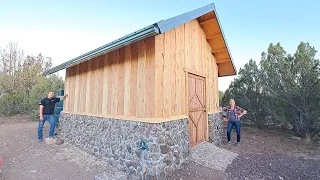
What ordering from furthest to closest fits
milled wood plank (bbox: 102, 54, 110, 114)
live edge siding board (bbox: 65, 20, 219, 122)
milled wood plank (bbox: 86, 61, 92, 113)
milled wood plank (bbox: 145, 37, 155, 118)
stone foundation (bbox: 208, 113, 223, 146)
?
stone foundation (bbox: 208, 113, 223, 146)
milled wood plank (bbox: 86, 61, 92, 113)
milled wood plank (bbox: 102, 54, 110, 114)
live edge siding board (bbox: 65, 20, 219, 122)
milled wood plank (bbox: 145, 37, 155, 118)

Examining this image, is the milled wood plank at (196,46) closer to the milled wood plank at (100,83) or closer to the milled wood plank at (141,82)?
the milled wood plank at (141,82)

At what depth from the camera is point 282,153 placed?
576 centimetres

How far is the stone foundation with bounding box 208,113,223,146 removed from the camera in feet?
20.8

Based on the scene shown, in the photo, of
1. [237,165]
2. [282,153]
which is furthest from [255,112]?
[237,165]

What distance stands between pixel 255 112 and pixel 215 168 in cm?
653

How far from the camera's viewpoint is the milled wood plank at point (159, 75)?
3607 mm

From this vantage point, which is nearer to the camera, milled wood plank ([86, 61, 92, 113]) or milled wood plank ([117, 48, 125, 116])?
milled wood plank ([117, 48, 125, 116])

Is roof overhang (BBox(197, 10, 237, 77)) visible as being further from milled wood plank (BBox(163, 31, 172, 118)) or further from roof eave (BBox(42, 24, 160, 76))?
roof eave (BBox(42, 24, 160, 76))

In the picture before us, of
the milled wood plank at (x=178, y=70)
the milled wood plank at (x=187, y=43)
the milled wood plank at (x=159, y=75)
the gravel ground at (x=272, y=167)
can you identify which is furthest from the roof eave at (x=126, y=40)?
the gravel ground at (x=272, y=167)

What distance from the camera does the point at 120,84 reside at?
435 cm

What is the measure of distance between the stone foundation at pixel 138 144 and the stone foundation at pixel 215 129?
7.39 ft

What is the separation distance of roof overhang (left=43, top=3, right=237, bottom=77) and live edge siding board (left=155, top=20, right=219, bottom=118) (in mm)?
370

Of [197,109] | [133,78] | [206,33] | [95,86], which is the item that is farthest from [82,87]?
[206,33]

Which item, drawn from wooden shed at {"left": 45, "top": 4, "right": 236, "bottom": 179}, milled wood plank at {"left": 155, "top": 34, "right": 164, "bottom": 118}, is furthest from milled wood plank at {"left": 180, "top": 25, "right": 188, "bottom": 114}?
milled wood plank at {"left": 155, "top": 34, "right": 164, "bottom": 118}
